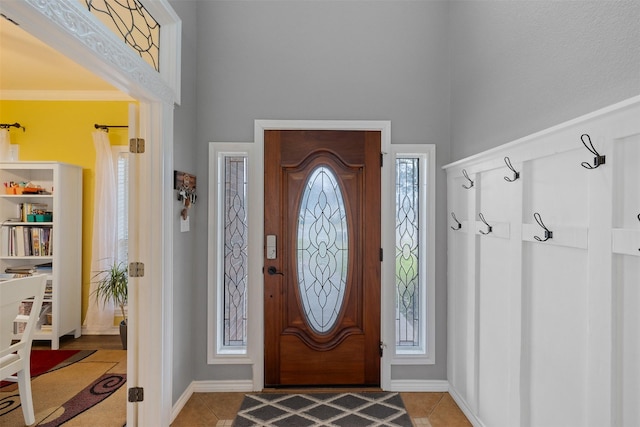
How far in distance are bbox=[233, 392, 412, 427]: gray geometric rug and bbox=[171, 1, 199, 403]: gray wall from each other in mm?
556

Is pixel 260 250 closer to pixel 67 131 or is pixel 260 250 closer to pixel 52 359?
pixel 52 359

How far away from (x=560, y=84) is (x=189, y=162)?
2.35 metres

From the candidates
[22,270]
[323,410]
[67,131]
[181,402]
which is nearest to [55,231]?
[22,270]

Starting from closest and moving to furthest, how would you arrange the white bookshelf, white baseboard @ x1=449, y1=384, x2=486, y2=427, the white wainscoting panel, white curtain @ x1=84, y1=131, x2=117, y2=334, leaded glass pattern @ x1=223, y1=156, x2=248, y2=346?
the white wainscoting panel, white baseboard @ x1=449, y1=384, x2=486, y2=427, leaded glass pattern @ x1=223, y1=156, x2=248, y2=346, the white bookshelf, white curtain @ x1=84, y1=131, x2=117, y2=334

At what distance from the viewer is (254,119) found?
2.83 meters

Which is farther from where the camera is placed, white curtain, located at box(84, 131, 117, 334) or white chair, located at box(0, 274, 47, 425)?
white curtain, located at box(84, 131, 117, 334)

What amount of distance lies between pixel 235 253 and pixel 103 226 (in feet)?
6.52

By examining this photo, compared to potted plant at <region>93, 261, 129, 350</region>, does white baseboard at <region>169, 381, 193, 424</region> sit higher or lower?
lower

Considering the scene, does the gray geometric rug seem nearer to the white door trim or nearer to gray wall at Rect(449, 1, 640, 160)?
the white door trim

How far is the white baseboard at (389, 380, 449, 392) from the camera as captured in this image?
110 inches

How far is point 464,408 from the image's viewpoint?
247 centimetres

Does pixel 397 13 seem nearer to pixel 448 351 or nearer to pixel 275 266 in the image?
pixel 275 266

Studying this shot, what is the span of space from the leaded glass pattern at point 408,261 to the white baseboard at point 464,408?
0.43 meters

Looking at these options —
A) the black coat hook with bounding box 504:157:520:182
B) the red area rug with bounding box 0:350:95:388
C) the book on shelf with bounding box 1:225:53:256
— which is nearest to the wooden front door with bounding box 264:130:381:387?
the black coat hook with bounding box 504:157:520:182
